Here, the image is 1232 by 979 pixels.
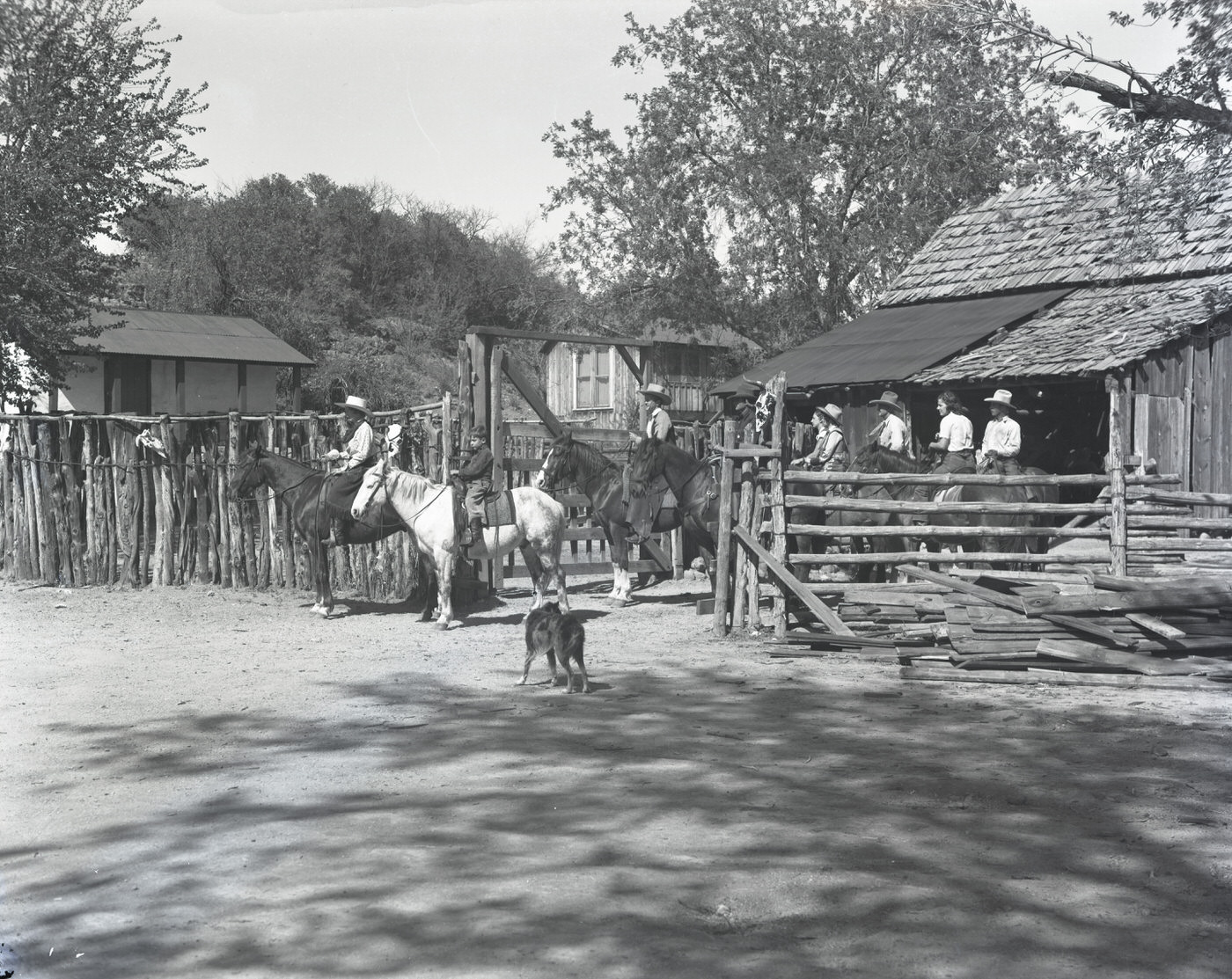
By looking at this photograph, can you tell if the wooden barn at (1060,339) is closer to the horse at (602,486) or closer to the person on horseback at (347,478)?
the horse at (602,486)

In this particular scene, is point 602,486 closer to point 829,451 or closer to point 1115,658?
point 829,451

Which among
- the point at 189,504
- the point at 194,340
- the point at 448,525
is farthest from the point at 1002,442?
the point at 194,340

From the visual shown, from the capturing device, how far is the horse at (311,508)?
13547 mm

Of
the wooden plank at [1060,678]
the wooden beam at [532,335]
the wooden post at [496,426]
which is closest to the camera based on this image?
the wooden plank at [1060,678]

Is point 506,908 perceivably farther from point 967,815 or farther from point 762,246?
point 762,246

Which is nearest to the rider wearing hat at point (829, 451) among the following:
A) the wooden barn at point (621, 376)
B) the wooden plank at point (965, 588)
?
the wooden plank at point (965, 588)

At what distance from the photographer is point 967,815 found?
5906 mm

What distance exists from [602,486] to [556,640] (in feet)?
19.6

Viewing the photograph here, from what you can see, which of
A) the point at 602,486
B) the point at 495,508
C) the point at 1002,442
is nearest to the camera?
the point at 495,508

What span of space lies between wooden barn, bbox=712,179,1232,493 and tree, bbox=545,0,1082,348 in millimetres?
5494

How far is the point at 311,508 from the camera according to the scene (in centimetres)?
1380

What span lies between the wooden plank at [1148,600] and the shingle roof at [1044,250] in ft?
30.5

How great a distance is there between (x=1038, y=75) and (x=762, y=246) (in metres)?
21.5

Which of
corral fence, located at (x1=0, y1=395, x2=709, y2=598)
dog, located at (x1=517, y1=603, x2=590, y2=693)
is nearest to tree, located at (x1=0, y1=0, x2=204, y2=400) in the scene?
corral fence, located at (x1=0, y1=395, x2=709, y2=598)
